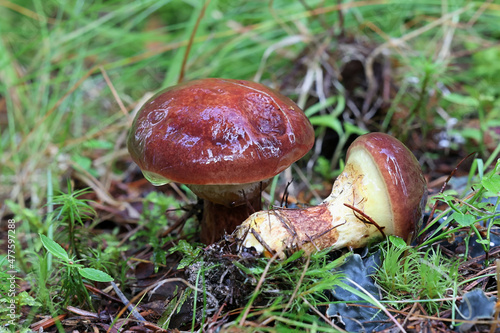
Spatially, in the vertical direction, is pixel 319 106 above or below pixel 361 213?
below

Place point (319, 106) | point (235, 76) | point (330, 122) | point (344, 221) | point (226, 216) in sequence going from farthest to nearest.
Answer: point (235, 76) < point (319, 106) < point (330, 122) < point (226, 216) < point (344, 221)

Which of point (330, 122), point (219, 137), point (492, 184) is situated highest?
point (219, 137)

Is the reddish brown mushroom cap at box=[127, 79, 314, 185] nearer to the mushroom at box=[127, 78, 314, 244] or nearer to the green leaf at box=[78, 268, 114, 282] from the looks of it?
the mushroom at box=[127, 78, 314, 244]

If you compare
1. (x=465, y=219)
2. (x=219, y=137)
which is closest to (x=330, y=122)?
(x=465, y=219)

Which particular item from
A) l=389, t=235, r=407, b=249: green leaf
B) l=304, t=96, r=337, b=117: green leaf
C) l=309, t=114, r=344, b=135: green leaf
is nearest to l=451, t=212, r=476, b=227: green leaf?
l=389, t=235, r=407, b=249: green leaf

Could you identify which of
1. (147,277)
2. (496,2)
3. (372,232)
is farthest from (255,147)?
(496,2)

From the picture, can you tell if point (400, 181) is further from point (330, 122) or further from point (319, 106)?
point (319, 106)

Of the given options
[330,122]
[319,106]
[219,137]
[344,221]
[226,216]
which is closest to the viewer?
[219,137]
